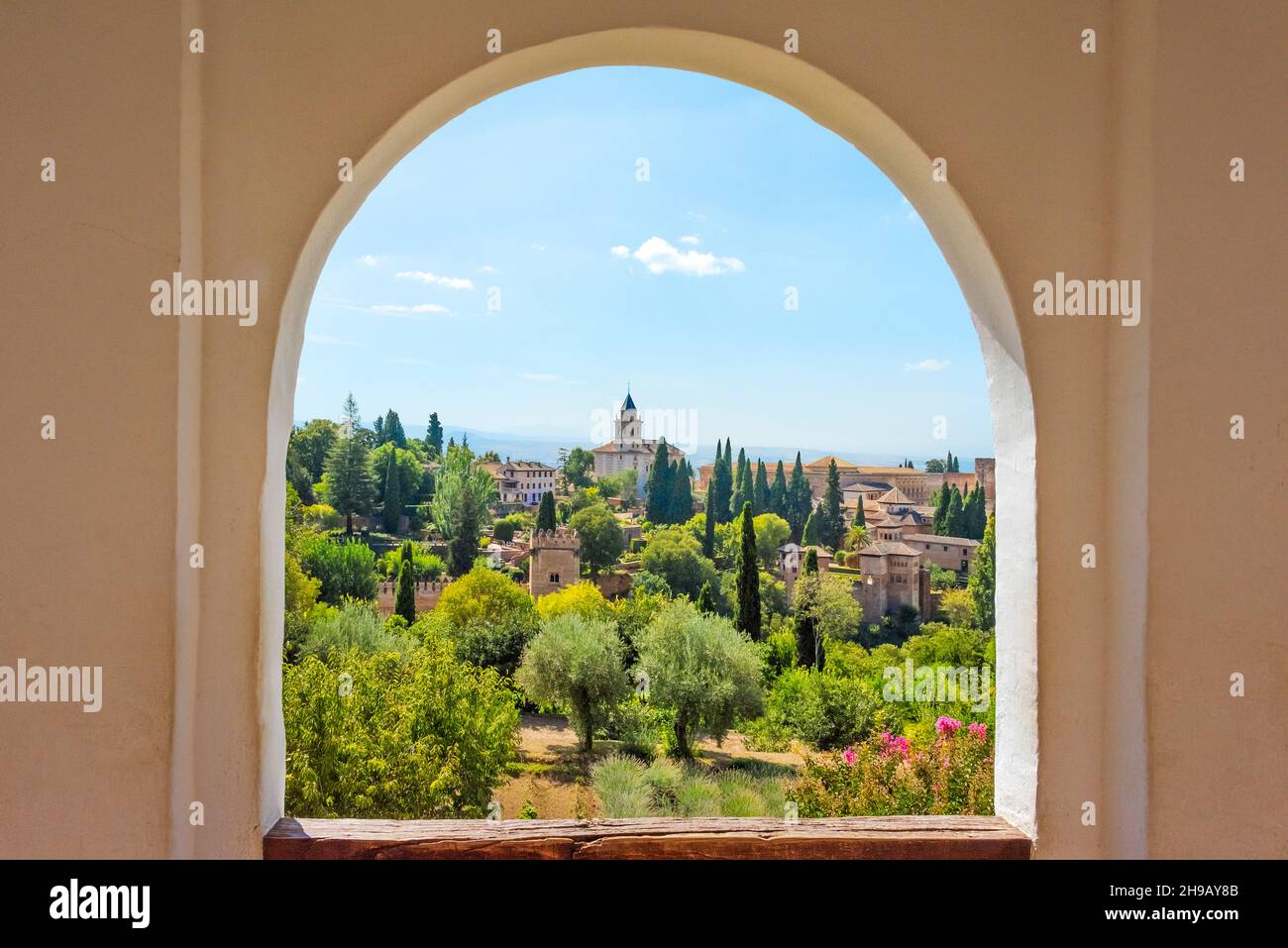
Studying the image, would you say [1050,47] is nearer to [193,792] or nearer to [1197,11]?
[1197,11]

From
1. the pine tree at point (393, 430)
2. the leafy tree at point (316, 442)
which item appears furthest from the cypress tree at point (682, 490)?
the leafy tree at point (316, 442)

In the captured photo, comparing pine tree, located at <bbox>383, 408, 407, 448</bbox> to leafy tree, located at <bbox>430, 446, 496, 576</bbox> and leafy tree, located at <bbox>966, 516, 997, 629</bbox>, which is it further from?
leafy tree, located at <bbox>966, 516, 997, 629</bbox>

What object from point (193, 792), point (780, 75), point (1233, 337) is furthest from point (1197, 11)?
point (193, 792)

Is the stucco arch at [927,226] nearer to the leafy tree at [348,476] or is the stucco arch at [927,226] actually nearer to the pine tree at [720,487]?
the leafy tree at [348,476]

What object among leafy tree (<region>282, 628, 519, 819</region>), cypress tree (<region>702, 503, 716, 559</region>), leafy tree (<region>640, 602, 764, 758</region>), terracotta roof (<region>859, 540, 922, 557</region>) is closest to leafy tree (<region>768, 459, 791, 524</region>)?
cypress tree (<region>702, 503, 716, 559</region>)
